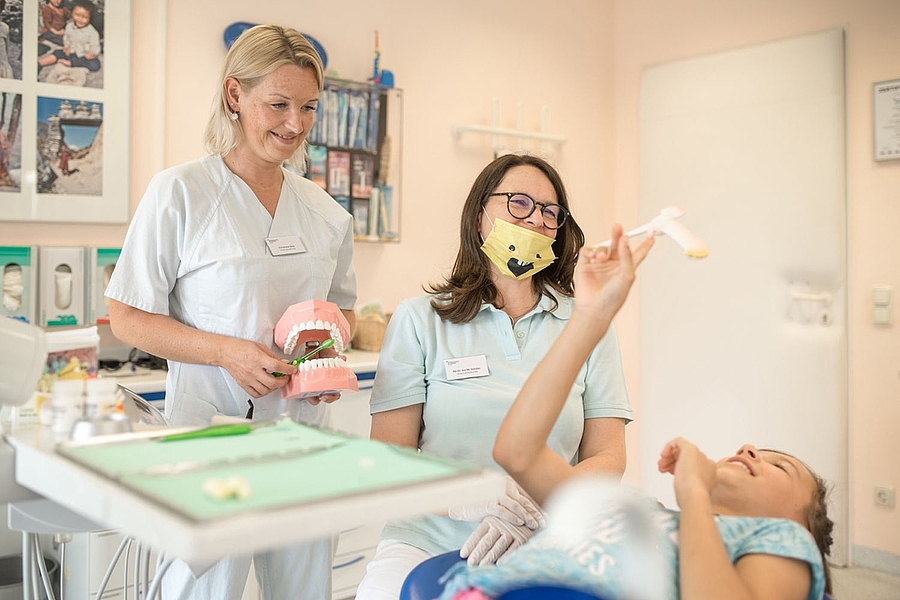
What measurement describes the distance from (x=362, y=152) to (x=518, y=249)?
2.03m

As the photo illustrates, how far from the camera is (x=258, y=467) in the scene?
0.98 meters

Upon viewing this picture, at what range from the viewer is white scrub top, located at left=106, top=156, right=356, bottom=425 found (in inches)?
72.2

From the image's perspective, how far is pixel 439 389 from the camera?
185 centimetres

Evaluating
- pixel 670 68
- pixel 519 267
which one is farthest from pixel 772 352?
pixel 519 267

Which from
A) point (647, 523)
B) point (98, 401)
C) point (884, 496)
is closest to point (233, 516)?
point (98, 401)

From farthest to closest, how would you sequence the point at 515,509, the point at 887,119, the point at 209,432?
the point at 887,119 < the point at 515,509 < the point at 209,432

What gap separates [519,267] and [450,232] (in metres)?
2.30

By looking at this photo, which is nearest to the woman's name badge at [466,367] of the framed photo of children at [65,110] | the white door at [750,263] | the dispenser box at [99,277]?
the dispenser box at [99,277]

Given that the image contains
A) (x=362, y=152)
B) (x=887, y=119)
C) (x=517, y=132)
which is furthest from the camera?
(x=517, y=132)

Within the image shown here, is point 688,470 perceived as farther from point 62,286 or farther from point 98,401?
point 62,286

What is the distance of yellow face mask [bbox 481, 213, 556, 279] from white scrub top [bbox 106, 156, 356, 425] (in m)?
0.46

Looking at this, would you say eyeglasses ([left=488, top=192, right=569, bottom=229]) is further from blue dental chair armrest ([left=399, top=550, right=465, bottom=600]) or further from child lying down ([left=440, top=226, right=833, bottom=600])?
blue dental chair armrest ([left=399, top=550, right=465, bottom=600])

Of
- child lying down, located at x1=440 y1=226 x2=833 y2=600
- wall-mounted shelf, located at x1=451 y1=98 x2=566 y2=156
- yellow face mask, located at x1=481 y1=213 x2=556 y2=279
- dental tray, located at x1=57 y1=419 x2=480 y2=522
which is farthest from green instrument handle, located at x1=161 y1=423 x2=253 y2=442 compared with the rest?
wall-mounted shelf, located at x1=451 y1=98 x2=566 y2=156

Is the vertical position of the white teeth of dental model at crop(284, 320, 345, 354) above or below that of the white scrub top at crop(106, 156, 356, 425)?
below
